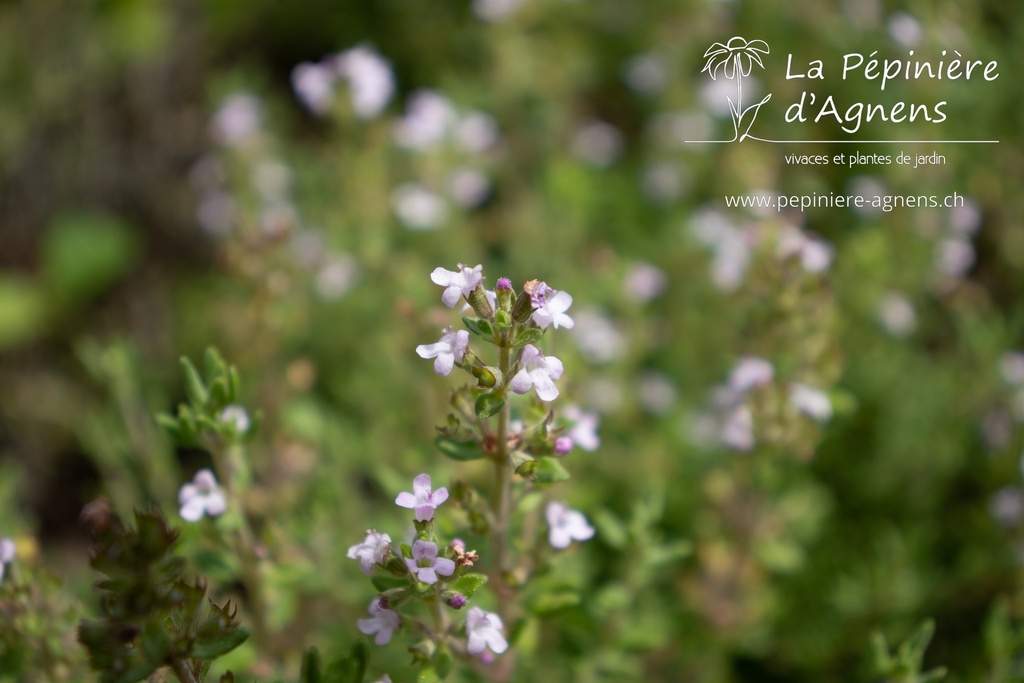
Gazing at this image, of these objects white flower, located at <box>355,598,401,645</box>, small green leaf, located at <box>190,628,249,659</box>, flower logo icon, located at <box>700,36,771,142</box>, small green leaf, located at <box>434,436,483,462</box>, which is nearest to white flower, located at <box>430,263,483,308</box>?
small green leaf, located at <box>434,436,483,462</box>

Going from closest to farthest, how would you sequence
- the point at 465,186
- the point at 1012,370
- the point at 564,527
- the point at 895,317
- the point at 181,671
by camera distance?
the point at 181,671 < the point at 564,527 < the point at 1012,370 < the point at 895,317 < the point at 465,186

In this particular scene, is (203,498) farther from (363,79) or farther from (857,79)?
(857,79)

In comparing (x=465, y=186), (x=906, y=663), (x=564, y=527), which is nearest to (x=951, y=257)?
(x=465, y=186)

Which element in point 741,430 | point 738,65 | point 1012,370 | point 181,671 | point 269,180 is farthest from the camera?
point 738,65

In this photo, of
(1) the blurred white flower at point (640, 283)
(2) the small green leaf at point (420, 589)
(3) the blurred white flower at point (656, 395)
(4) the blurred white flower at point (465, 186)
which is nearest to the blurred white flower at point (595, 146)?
(4) the blurred white flower at point (465, 186)

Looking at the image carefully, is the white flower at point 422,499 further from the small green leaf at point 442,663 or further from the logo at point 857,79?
the logo at point 857,79

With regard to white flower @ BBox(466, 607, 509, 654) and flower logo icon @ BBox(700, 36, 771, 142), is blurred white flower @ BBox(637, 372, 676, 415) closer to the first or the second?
flower logo icon @ BBox(700, 36, 771, 142)
